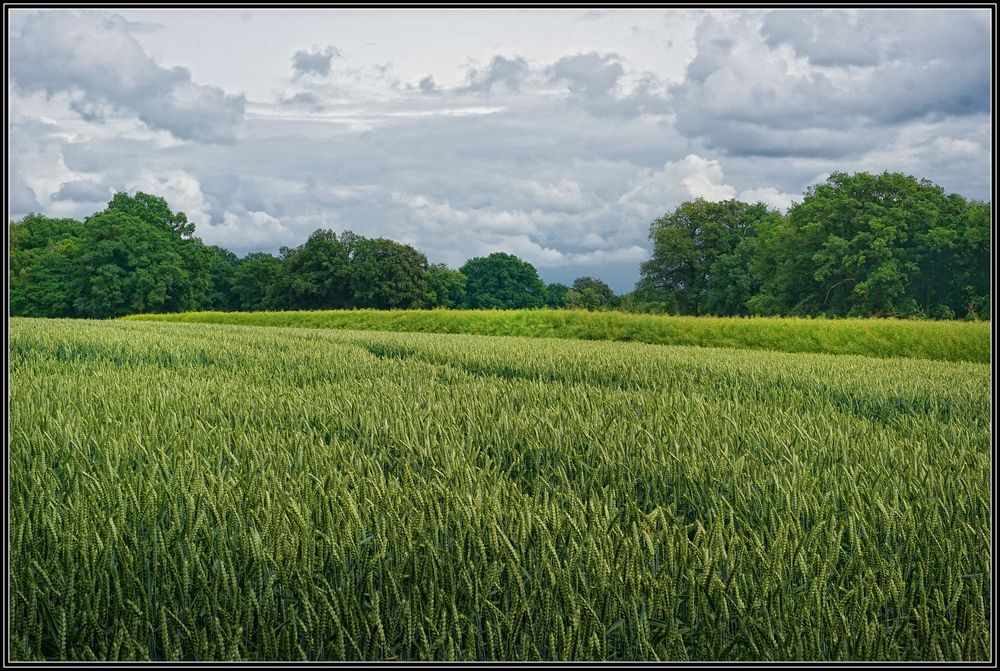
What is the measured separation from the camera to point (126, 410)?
388cm

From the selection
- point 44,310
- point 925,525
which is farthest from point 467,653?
point 44,310

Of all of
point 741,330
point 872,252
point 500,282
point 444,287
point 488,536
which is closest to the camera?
point 488,536

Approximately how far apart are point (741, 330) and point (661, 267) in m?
26.2

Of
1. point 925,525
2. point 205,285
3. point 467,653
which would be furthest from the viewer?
point 205,285

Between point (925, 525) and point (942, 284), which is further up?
point (942, 284)

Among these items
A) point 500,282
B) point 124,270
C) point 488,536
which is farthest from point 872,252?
point 500,282

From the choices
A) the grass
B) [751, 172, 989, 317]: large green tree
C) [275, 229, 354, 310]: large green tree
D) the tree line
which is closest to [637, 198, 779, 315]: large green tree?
the tree line

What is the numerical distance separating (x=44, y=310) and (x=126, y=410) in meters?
36.0

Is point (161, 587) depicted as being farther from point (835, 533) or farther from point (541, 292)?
point (541, 292)

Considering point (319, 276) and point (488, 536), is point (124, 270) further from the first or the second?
point (488, 536)

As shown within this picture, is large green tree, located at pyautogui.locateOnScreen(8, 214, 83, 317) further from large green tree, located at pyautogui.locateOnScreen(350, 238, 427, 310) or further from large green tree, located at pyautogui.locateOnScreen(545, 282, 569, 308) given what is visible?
large green tree, located at pyautogui.locateOnScreen(545, 282, 569, 308)

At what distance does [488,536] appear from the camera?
71.6 inches

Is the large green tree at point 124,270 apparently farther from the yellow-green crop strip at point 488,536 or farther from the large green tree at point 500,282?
the yellow-green crop strip at point 488,536

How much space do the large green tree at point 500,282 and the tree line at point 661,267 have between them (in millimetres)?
227
